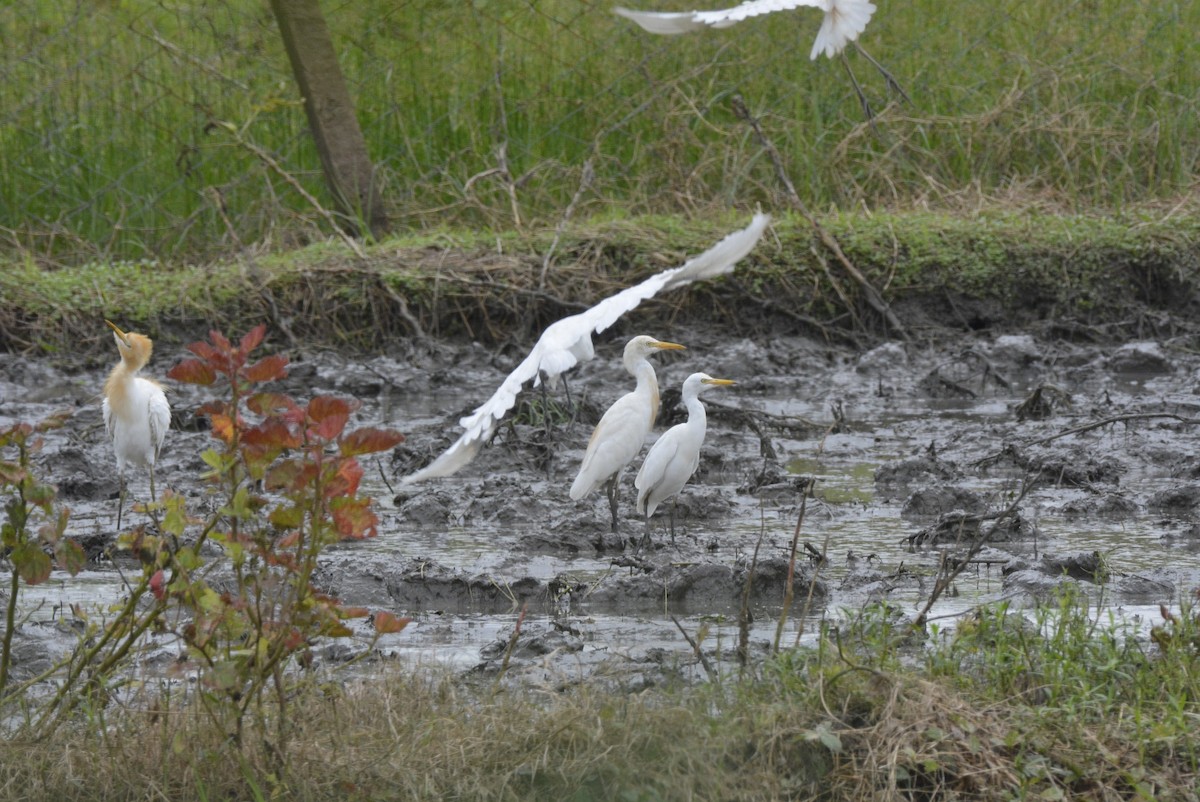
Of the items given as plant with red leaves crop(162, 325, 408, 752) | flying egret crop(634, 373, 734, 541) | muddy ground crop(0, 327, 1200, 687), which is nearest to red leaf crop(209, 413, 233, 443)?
plant with red leaves crop(162, 325, 408, 752)

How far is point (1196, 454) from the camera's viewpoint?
19.8 feet

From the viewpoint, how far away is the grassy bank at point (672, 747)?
112 inches

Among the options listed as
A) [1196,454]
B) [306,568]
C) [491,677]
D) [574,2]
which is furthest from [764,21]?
[306,568]

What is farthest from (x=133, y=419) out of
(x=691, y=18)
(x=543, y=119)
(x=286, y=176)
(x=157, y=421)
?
(x=543, y=119)

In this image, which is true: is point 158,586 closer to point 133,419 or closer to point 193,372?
point 193,372

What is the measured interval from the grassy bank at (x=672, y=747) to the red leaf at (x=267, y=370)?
0.63m

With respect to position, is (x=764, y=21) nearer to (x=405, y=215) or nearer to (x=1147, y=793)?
(x=405, y=215)

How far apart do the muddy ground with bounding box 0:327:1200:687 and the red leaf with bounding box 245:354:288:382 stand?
105 cm

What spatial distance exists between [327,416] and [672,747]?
881mm

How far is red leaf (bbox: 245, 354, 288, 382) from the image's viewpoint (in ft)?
8.89

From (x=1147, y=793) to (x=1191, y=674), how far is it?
529 mm

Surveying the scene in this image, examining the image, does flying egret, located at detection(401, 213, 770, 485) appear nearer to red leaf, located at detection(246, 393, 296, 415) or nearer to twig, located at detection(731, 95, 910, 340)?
red leaf, located at detection(246, 393, 296, 415)

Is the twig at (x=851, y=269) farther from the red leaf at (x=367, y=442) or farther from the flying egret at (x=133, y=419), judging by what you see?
the red leaf at (x=367, y=442)

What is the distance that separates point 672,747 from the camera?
2.83 metres
